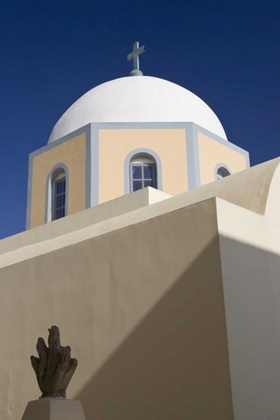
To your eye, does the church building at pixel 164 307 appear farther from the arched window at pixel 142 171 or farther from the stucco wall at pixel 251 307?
the arched window at pixel 142 171

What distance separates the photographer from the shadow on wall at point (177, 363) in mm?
4410

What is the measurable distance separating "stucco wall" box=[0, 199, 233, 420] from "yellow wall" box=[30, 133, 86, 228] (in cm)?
355

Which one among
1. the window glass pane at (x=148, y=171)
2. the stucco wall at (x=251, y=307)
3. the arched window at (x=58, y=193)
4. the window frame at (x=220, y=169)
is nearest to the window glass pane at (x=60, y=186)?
the arched window at (x=58, y=193)

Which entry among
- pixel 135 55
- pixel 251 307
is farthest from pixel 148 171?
pixel 251 307

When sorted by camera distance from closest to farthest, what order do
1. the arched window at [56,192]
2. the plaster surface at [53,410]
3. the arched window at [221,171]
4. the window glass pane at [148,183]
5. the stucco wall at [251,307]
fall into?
the plaster surface at [53,410]
the stucco wall at [251,307]
the window glass pane at [148,183]
the arched window at [221,171]
the arched window at [56,192]

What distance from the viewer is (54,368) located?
4.02m

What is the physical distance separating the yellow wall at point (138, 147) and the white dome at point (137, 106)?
1.31 feet

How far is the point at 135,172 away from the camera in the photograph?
32.1 feet

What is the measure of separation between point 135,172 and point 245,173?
393 centimetres

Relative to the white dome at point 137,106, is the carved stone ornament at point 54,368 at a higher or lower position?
lower

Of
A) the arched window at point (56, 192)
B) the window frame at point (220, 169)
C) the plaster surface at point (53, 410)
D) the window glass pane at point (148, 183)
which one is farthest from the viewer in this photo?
the arched window at point (56, 192)

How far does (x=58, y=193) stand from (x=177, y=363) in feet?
20.6

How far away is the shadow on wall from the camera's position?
14.5 feet

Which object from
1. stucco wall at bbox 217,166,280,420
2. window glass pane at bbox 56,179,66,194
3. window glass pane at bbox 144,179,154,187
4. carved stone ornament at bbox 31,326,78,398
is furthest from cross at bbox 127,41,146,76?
carved stone ornament at bbox 31,326,78,398
